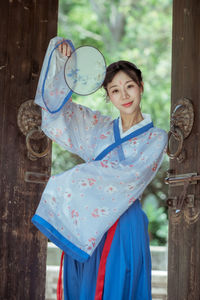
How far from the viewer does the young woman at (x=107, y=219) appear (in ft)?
6.17

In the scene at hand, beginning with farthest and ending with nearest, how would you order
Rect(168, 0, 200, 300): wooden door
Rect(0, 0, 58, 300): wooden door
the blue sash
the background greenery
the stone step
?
the background greenery
the stone step
Rect(0, 0, 58, 300): wooden door
Rect(168, 0, 200, 300): wooden door
the blue sash

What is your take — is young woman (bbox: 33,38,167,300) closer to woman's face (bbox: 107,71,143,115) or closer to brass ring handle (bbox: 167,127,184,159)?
woman's face (bbox: 107,71,143,115)

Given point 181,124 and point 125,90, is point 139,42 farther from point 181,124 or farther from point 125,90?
point 125,90

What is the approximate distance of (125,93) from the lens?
6.78ft

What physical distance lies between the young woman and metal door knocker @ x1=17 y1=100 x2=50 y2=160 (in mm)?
597

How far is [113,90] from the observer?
210 centimetres

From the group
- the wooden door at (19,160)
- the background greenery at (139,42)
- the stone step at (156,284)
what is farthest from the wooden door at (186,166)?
the background greenery at (139,42)

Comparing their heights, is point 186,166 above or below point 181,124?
below

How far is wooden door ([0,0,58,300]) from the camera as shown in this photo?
251cm

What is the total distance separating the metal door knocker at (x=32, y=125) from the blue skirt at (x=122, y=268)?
74 centimetres

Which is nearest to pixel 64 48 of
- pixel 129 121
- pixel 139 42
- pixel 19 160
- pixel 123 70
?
pixel 123 70

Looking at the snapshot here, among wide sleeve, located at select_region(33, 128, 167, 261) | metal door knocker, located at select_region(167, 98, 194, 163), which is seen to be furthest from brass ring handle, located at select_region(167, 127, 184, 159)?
wide sleeve, located at select_region(33, 128, 167, 261)

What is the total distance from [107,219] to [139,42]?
21.5 feet

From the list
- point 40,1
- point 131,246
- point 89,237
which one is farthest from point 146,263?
point 40,1
